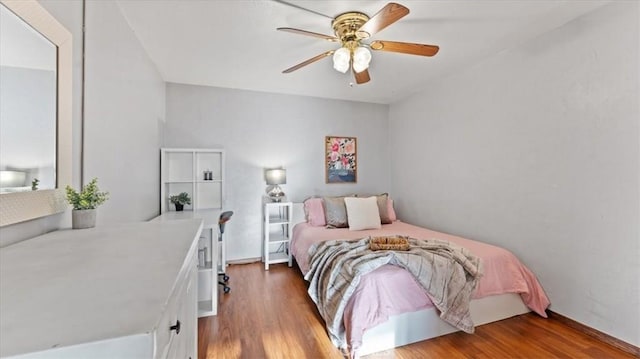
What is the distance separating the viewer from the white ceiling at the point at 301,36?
6.55 ft

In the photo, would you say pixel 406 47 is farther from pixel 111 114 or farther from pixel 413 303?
pixel 111 114

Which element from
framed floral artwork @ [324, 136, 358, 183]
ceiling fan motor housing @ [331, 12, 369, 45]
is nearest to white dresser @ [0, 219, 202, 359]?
ceiling fan motor housing @ [331, 12, 369, 45]

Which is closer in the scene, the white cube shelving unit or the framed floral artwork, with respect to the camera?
the white cube shelving unit

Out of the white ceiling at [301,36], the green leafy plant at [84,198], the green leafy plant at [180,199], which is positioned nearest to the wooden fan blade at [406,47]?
the white ceiling at [301,36]

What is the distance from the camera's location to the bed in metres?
1.89

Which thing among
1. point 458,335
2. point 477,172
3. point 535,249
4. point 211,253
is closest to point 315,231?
point 211,253

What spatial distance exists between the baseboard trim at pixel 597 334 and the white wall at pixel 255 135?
2746mm

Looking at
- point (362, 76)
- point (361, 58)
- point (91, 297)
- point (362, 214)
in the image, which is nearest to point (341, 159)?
point (362, 214)

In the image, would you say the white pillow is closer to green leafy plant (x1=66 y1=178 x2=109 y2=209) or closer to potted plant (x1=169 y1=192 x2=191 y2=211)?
potted plant (x1=169 y1=192 x2=191 y2=211)

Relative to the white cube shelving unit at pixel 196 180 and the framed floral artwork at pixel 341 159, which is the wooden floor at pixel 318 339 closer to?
the white cube shelving unit at pixel 196 180

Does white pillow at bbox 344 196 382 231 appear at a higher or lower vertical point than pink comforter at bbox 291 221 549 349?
higher

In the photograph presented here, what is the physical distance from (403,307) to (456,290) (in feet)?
1.42

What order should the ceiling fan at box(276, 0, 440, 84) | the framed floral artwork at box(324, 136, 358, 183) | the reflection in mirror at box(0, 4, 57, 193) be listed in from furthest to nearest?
the framed floral artwork at box(324, 136, 358, 183) < the ceiling fan at box(276, 0, 440, 84) < the reflection in mirror at box(0, 4, 57, 193)

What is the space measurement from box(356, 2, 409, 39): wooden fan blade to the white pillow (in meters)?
2.05
